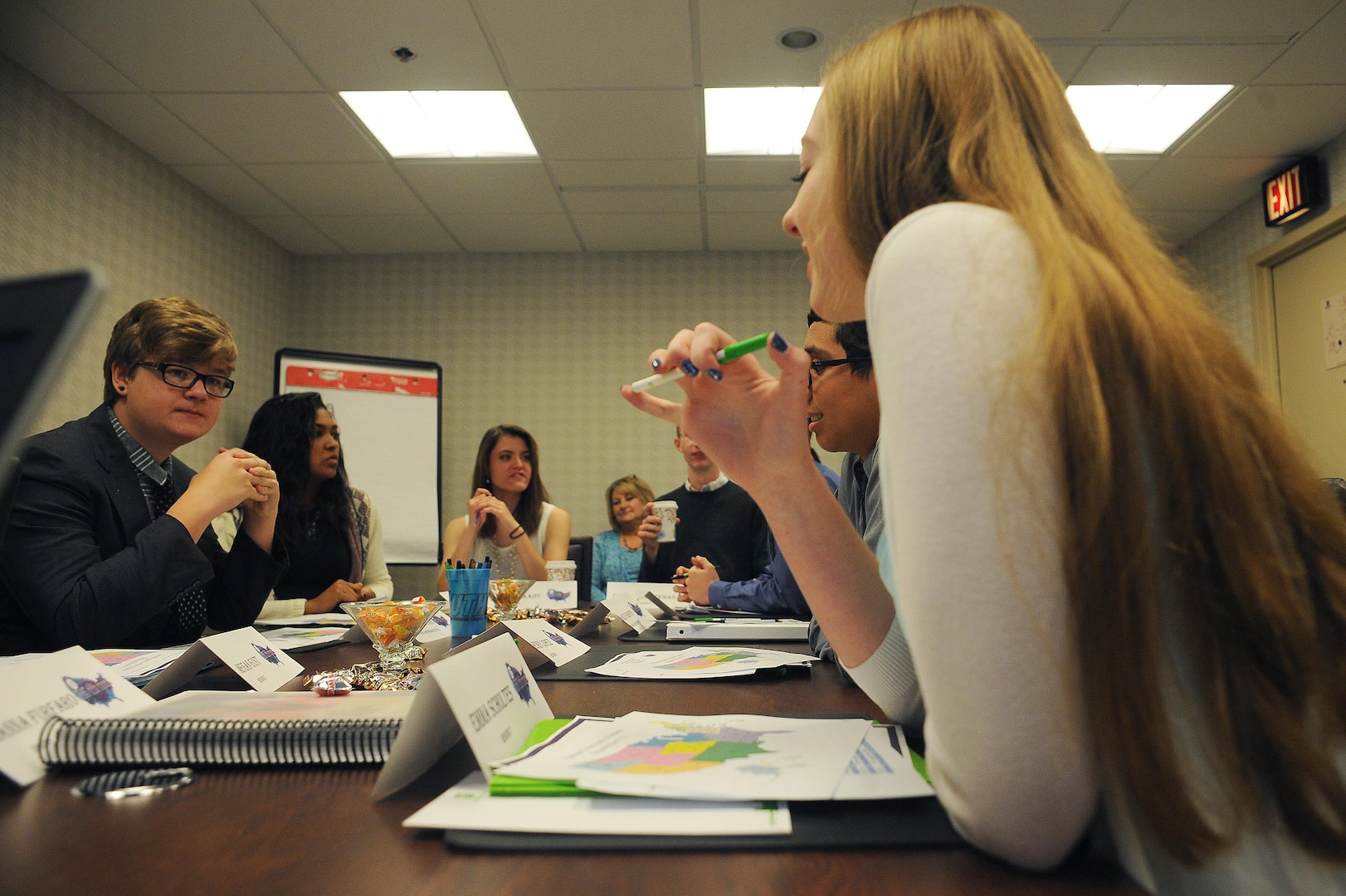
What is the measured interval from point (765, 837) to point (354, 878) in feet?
0.78

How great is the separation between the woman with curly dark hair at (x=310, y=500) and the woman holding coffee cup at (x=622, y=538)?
1.34 m

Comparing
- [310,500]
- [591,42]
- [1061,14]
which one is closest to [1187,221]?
[1061,14]

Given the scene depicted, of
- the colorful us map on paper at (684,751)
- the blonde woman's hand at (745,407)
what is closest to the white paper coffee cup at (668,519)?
the blonde woman's hand at (745,407)

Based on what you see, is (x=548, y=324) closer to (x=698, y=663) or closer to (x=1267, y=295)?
(x=1267, y=295)

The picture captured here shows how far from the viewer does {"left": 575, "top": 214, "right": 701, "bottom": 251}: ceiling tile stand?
16.4 ft

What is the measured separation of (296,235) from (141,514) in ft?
13.5

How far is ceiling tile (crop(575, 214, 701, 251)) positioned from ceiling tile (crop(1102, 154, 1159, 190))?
221 centimetres

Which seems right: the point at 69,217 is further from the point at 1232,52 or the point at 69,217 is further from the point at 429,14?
the point at 1232,52

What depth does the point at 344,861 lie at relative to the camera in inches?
19.1

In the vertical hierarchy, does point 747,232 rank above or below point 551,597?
above

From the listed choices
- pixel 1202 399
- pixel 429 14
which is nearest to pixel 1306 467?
pixel 1202 399

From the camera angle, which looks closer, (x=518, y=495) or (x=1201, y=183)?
(x=518, y=495)

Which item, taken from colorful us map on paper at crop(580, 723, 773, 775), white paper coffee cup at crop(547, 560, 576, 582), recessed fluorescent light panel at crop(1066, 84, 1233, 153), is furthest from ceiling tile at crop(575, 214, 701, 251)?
colorful us map on paper at crop(580, 723, 773, 775)

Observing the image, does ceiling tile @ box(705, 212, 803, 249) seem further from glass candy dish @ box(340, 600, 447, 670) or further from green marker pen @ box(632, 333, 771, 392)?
green marker pen @ box(632, 333, 771, 392)
